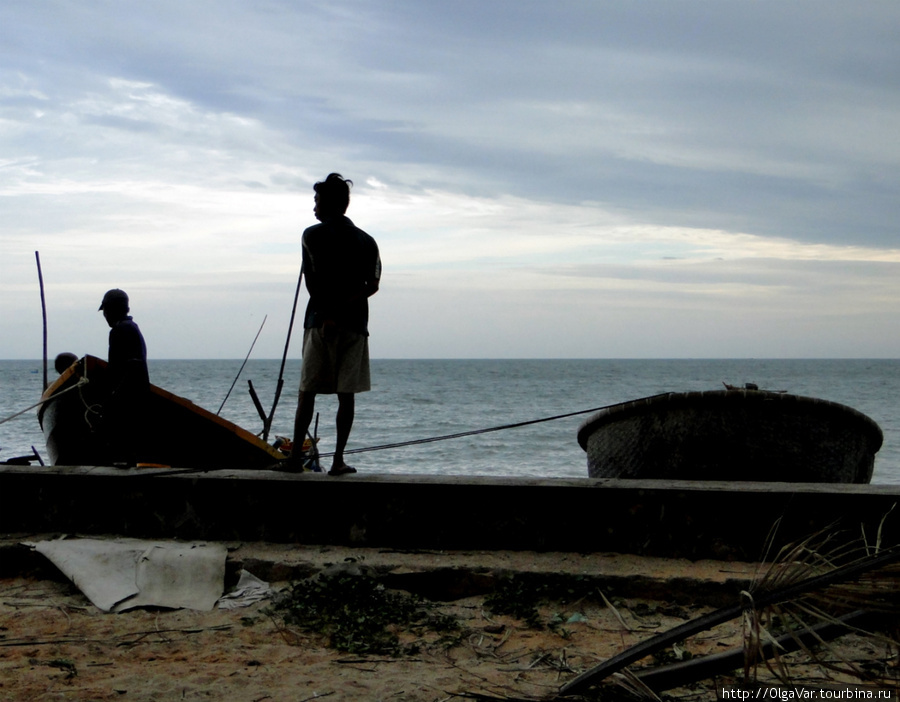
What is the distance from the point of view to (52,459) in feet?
27.5

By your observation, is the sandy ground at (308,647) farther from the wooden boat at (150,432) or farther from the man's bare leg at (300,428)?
the wooden boat at (150,432)

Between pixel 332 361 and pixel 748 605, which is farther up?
pixel 332 361

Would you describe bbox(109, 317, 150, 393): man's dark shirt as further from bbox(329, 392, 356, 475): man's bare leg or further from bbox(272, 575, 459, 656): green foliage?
bbox(272, 575, 459, 656): green foliage

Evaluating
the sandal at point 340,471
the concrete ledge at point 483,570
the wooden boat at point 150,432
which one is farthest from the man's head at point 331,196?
the wooden boat at point 150,432

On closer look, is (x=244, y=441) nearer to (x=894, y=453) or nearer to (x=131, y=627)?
(x=131, y=627)

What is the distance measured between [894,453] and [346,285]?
17175 mm

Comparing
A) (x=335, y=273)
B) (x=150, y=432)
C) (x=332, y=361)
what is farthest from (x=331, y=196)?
(x=150, y=432)

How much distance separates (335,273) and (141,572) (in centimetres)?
181

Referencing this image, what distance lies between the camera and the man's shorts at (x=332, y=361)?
4.73 m

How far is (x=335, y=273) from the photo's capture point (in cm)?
473

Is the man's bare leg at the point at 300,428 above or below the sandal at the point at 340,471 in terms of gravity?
above

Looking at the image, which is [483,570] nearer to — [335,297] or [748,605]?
[335,297]

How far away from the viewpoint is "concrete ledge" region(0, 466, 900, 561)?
13.5ft

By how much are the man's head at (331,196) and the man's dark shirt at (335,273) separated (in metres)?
0.05
